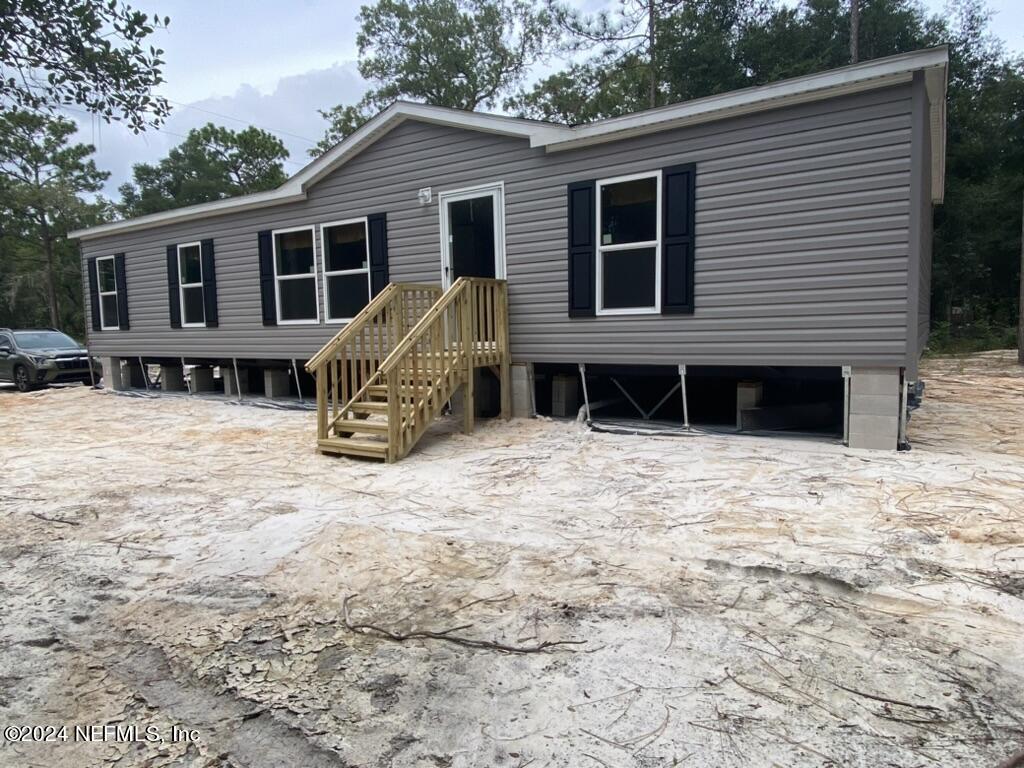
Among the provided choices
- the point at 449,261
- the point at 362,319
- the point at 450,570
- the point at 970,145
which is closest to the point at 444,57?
the point at 970,145

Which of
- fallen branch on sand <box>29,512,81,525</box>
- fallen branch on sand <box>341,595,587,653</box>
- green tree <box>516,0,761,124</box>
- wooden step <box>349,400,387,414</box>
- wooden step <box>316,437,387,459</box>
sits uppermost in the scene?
green tree <box>516,0,761,124</box>

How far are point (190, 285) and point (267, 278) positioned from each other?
2147 millimetres

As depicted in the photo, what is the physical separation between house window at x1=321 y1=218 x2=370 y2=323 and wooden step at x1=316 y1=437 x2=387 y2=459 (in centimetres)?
322

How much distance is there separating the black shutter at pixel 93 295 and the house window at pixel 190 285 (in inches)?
115

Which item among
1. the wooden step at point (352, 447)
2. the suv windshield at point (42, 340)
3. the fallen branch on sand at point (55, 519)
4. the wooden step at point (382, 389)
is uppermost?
the suv windshield at point (42, 340)

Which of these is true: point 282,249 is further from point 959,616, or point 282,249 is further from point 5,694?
point 959,616

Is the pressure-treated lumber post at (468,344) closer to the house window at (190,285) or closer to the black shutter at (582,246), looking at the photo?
the black shutter at (582,246)

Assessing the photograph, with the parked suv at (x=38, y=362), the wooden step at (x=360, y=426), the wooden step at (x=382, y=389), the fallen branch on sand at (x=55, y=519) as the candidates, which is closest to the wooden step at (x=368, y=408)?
the wooden step at (x=360, y=426)

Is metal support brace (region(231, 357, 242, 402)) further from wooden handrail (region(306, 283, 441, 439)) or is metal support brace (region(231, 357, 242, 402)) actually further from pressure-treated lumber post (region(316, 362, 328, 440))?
pressure-treated lumber post (region(316, 362, 328, 440))

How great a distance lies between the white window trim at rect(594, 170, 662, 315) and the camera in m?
6.51

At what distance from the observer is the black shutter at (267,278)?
9773mm

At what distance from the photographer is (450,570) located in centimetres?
329

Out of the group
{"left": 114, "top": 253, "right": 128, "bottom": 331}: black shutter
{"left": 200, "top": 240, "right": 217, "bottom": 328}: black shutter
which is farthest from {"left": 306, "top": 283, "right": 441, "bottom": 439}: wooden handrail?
{"left": 114, "top": 253, "right": 128, "bottom": 331}: black shutter

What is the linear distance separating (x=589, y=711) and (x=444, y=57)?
27136 millimetres
